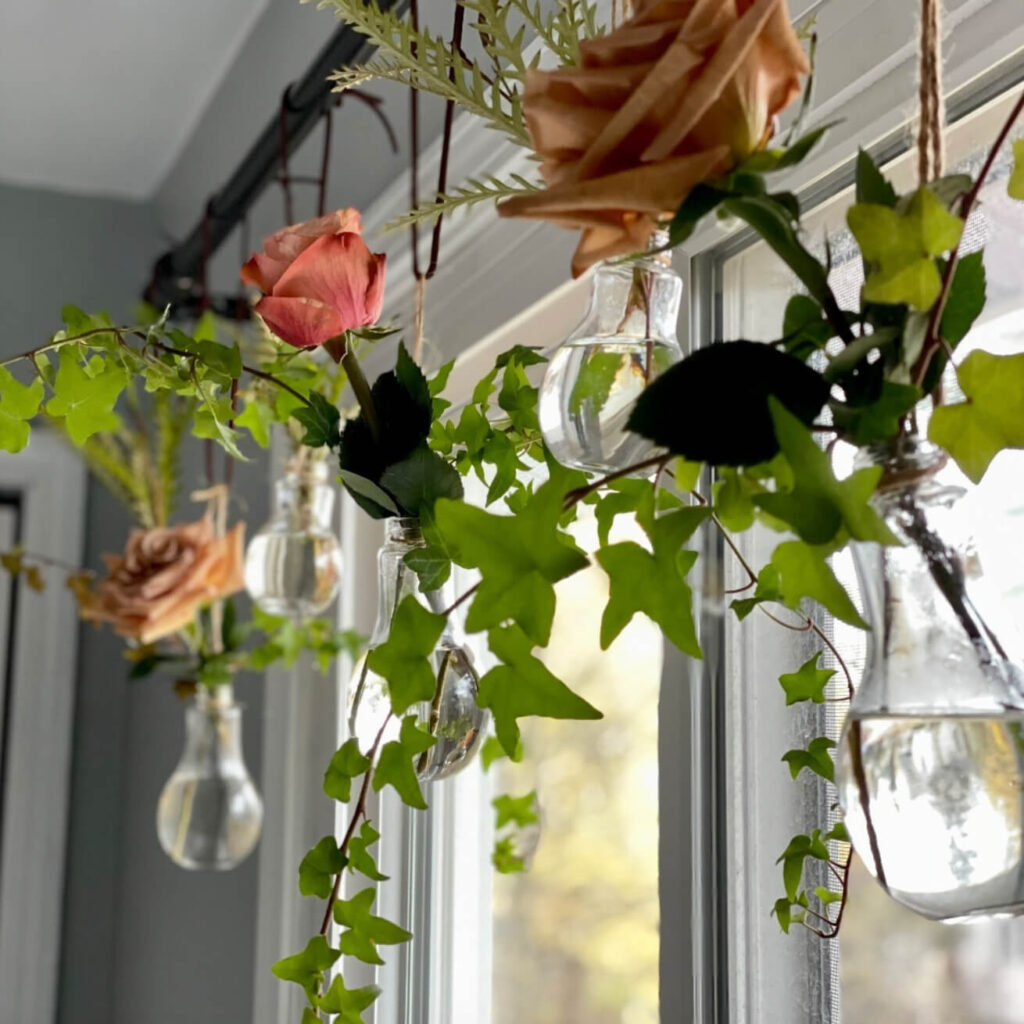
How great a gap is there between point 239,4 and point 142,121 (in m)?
0.42

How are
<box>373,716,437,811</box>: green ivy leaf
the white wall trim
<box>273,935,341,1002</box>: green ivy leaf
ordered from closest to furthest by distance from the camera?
<box>373,716,437,811</box>: green ivy leaf < <box>273,935,341,1002</box>: green ivy leaf < the white wall trim

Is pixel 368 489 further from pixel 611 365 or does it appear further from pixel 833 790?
pixel 833 790

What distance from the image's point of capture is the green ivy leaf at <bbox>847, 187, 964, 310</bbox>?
0.33 metres

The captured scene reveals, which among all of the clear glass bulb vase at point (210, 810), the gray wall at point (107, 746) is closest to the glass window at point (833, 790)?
the clear glass bulb vase at point (210, 810)

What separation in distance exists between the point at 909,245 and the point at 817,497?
74 millimetres

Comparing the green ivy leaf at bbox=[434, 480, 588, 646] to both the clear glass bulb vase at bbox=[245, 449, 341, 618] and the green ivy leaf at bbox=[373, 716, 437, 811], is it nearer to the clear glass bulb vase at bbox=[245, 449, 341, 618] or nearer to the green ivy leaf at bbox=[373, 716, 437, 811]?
the green ivy leaf at bbox=[373, 716, 437, 811]

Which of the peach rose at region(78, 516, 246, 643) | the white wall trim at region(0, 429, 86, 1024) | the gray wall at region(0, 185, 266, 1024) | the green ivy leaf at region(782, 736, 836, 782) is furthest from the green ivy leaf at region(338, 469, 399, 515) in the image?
the white wall trim at region(0, 429, 86, 1024)

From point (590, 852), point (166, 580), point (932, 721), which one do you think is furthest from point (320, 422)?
point (166, 580)

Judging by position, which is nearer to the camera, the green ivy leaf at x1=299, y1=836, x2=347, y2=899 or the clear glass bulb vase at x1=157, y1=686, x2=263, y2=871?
the green ivy leaf at x1=299, y1=836, x2=347, y2=899

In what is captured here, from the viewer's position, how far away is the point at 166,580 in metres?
1.45

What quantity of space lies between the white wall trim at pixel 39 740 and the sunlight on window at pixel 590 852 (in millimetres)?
1234

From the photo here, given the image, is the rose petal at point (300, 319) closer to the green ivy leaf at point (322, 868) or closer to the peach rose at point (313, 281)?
the peach rose at point (313, 281)

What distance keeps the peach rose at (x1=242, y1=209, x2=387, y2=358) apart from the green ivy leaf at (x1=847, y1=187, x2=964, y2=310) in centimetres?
28

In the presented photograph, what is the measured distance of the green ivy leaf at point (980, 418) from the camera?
34cm
